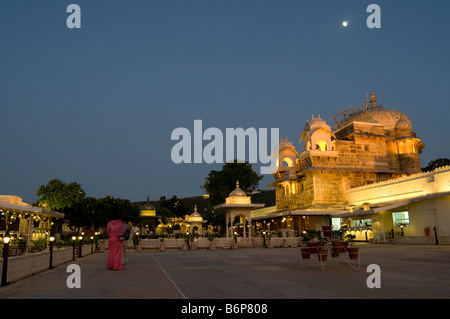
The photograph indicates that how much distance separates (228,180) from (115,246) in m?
42.1

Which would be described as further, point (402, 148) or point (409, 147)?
point (402, 148)

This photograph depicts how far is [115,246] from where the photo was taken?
11.5 meters

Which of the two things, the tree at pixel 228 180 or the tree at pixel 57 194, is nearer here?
the tree at pixel 57 194

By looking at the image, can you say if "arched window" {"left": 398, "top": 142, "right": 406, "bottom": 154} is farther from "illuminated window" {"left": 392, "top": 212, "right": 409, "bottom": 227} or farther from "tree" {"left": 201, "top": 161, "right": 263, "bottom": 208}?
"tree" {"left": 201, "top": 161, "right": 263, "bottom": 208}

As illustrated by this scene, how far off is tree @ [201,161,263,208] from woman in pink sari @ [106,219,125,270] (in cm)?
4151

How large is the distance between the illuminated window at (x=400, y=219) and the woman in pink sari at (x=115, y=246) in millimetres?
25072

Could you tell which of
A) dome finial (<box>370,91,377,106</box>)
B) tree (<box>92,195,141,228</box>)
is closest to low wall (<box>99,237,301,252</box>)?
tree (<box>92,195,141,228</box>)

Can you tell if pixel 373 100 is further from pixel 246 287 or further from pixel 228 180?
pixel 246 287

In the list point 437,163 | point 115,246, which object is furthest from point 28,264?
point 437,163

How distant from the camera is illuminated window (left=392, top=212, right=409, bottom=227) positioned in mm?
29108

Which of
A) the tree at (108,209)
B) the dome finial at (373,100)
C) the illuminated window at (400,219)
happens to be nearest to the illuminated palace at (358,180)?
the illuminated window at (400,219)

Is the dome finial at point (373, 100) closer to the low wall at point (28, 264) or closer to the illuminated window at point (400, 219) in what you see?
the illuminated window at point (400, 219)

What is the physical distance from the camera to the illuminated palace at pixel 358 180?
97.9 feet
